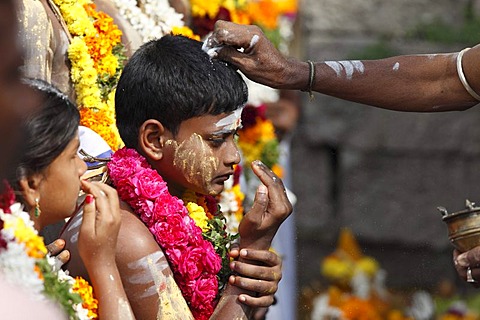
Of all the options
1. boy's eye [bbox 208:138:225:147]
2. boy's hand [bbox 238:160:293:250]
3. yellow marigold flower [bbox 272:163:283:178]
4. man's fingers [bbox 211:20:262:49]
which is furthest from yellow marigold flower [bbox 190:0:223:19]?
boy's hand [bbox 238:160:293:250]

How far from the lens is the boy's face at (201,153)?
4.23m

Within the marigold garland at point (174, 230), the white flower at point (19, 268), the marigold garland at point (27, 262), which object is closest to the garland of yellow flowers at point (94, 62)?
the marigold garland at point (174, 230)

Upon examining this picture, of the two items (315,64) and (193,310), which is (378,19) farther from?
(193,310)

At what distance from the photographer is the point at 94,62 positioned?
5176mm

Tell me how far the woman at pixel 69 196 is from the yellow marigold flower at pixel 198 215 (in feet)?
1.95

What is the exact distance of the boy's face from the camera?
166 inches

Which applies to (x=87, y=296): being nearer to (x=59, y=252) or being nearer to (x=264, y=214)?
(x=59, y=252)

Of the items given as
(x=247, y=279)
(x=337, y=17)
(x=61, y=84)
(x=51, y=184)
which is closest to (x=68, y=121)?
(x=51, y=184)

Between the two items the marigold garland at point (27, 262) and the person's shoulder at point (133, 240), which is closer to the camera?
the marigold garland at point (27, 262)

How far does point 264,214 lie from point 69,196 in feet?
2.48

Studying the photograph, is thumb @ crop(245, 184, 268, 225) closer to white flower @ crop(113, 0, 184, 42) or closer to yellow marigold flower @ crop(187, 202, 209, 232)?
yellow marigold flower @ crop(187, 202, 209, 232)

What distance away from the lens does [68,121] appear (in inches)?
147

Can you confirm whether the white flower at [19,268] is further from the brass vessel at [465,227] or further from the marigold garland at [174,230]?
the brass vessel at [465,227]

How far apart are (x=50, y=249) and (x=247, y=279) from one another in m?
0.73
